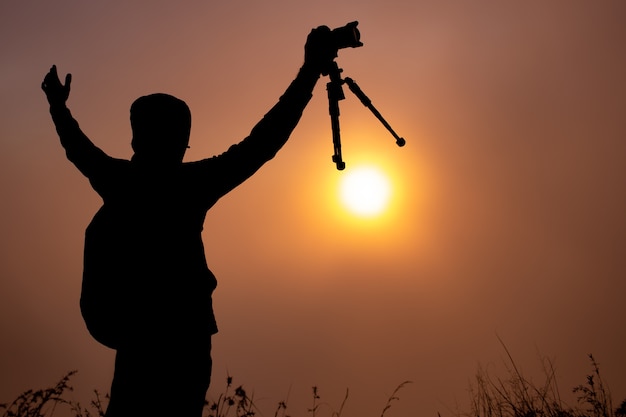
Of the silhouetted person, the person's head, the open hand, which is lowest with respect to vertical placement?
the silhouetted person

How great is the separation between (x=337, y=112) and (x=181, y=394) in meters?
1.78

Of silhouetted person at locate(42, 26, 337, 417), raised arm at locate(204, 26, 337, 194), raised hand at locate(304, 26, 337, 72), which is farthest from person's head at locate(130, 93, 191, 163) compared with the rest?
raised hand at locate(304, 26, 337, 72)

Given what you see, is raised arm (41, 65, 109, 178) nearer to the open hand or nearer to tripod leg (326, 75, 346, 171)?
the open hand

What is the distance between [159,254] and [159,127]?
65 centimetres

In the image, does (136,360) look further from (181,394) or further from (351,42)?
(351,42)

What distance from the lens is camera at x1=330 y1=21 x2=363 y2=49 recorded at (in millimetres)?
2895

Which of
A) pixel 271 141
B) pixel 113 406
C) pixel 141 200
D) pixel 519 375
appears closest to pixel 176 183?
pixel 141 200

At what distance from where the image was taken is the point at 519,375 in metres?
4.74

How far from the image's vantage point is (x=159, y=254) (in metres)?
2.31

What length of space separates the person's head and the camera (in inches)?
38.4

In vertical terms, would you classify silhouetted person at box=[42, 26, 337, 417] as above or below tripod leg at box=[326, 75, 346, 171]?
below

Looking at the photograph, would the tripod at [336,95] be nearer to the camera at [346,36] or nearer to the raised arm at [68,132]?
the camera at [346,36]

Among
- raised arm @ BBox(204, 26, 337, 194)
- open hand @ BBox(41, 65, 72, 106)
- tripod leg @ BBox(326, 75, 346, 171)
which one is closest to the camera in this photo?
raised arm @ BBox(204, 26, 337, 194)

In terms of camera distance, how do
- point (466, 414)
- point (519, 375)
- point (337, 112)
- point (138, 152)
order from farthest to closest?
point (466, 414), point (519, 375), point (337, 112), point (138, 152)
